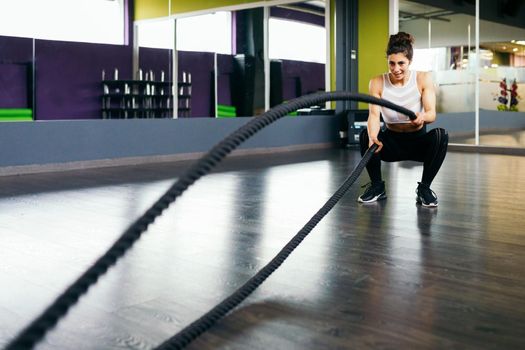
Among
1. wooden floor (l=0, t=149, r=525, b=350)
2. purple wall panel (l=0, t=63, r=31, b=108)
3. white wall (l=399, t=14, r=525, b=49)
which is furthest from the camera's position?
white wall (l=399, t=14, r=525, b=49)

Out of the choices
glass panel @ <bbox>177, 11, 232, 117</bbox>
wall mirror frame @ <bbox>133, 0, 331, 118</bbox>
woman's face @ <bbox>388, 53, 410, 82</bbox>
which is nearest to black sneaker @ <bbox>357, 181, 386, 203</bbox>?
woman's face @ <bbox>388, 53, 410, 82</bbox>

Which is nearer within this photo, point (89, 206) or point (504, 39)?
point (89, 206)

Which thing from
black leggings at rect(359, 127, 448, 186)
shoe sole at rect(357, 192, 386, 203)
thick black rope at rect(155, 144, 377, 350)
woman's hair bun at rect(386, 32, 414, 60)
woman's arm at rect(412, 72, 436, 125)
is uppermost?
woman's hair bun at rect(386, 32, 414, 60)

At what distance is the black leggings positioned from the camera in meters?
3.78

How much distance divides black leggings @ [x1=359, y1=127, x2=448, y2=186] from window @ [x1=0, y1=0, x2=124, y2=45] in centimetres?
331

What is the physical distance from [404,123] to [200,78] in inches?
169

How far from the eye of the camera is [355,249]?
8.70 ft

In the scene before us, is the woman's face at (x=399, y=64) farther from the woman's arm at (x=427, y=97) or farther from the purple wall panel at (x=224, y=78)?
the purple wall panel at (x=224, y=78)

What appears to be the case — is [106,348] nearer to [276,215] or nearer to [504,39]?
[276,215]

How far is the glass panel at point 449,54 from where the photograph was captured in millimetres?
8203

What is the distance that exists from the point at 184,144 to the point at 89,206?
3277 mm

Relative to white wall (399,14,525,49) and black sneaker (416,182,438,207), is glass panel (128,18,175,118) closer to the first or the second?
white wall (399,14,525,49)

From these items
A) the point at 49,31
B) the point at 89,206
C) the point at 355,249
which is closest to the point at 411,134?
the point at 355,249

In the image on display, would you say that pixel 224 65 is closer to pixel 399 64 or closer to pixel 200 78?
pixel 200 78
